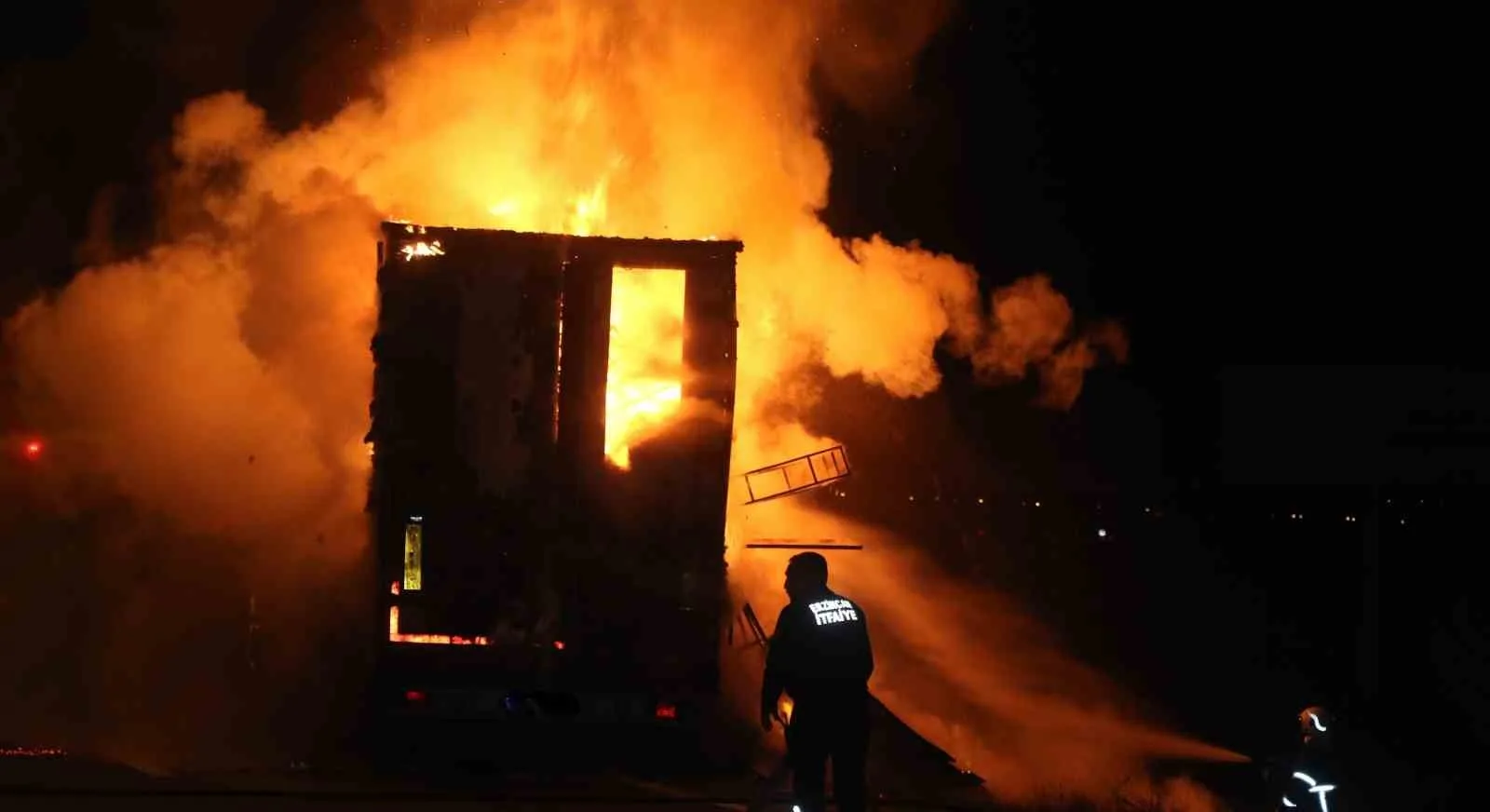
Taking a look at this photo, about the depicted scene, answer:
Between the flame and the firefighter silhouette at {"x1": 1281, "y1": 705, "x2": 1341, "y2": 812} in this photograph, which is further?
the flame

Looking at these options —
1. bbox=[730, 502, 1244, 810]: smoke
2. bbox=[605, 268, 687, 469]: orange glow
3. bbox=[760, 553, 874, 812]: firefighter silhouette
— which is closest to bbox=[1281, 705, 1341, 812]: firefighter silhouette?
bbox=[760, 553, 874, 812]: firefighter silhouette

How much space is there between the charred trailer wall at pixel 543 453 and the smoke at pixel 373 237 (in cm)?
352

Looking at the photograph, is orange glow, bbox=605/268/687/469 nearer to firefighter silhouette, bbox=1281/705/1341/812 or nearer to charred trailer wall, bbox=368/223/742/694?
charred trailer wall, bbox=368/223/742/694

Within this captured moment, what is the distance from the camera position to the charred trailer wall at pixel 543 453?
905cm

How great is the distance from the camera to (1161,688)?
1684cm

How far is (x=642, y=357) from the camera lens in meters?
9.27

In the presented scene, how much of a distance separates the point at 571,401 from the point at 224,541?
5271 mm

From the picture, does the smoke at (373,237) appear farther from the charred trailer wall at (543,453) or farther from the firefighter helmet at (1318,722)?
the firefighter helmet at (1318,722)

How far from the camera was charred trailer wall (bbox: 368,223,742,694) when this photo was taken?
29.7 ft

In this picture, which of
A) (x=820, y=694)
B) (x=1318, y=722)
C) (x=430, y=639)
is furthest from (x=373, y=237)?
(x=1318, y=722)

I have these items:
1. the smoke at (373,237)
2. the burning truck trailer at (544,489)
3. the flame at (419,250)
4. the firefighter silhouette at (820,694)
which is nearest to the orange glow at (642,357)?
the burning truck trailer at (544,489)

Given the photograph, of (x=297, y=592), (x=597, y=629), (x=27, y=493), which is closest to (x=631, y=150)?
(x=297, y=592)

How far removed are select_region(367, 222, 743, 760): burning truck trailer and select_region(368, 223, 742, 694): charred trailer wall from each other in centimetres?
1

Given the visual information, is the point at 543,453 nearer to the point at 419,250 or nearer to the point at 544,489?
the point at 544,489
